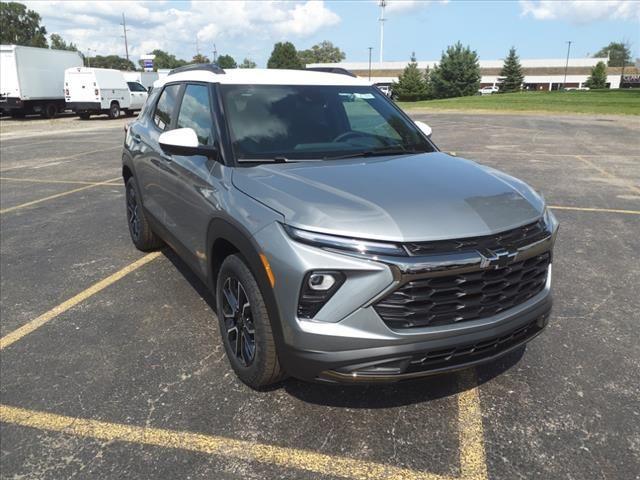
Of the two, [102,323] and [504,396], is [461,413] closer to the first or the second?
[504,396]

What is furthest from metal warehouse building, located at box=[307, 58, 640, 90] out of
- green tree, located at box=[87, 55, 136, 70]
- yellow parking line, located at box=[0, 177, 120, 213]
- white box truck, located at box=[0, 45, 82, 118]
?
yellow parking line, located at box=[0, 177, 120, 213]

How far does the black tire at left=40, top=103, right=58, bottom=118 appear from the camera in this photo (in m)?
26.8

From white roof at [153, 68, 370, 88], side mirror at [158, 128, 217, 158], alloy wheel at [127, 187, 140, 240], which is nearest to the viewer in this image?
side mirror at [158, 128, 217, 158]

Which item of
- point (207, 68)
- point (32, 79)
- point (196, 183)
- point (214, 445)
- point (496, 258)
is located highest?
point (32, 79)

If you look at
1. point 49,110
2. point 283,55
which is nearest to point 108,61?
point 283,55

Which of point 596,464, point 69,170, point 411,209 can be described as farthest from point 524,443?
point 69,170

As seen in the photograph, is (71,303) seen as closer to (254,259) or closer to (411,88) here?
(254,259)

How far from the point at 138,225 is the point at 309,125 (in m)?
2.57

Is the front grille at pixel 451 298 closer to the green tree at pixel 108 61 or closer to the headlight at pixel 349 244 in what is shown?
the headlight at pixel 349 244

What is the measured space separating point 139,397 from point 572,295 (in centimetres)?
340

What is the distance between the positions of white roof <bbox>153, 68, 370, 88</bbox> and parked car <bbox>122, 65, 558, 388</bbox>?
0.11ft

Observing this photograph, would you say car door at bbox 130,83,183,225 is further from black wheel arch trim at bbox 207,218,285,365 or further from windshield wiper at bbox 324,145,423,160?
windshield wiper at bbox 324,145,423,160

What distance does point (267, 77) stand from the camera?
3.81m

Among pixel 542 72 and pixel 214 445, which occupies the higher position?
pixel 542 72
